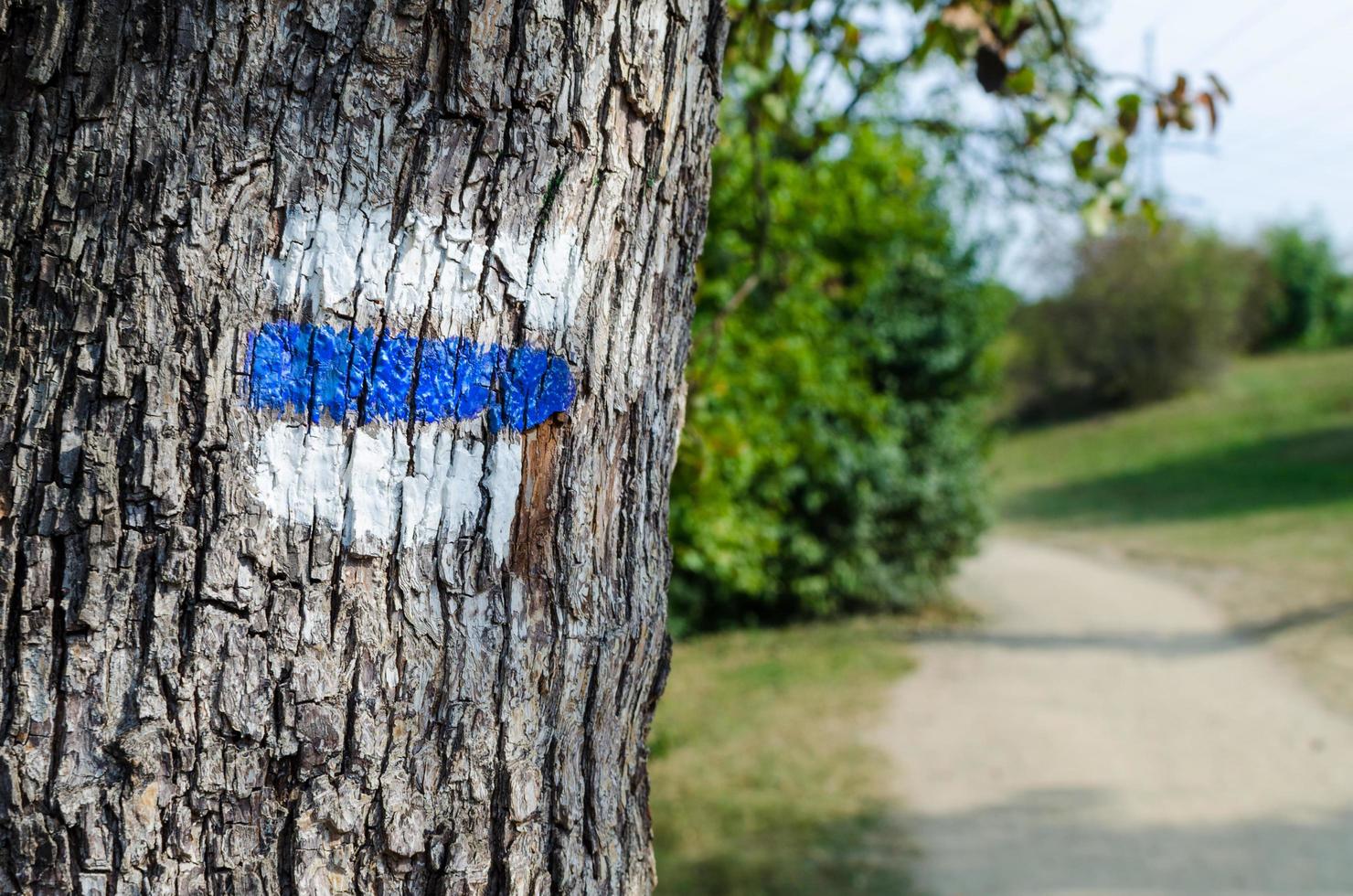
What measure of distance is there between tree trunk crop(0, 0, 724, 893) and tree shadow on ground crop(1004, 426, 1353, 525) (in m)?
18.1

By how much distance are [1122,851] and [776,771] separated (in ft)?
6.97

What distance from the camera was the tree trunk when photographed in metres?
1.09

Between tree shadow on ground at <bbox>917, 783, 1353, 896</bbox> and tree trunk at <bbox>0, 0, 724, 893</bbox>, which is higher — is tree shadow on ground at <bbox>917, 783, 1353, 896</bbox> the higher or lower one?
the lower one

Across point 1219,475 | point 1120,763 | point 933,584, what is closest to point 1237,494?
point 1219,475

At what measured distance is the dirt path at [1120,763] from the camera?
5.44 metres

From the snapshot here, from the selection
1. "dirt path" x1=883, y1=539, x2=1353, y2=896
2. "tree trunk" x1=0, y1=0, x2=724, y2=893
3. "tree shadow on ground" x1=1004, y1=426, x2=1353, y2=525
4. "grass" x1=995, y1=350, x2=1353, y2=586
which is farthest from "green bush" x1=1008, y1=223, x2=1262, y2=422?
"tree trunk" x1=0, y1=0, x2=724, y2=893

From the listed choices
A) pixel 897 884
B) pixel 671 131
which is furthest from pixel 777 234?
pixel 671 131

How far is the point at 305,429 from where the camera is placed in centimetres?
114

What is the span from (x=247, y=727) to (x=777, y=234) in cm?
551

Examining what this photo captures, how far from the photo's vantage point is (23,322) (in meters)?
1.09

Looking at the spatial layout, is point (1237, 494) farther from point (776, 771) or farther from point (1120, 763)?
point (776, 771)

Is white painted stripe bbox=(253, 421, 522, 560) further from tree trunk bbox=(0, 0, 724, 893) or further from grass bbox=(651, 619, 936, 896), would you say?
grass bbox=(651, 619, 936, 896)

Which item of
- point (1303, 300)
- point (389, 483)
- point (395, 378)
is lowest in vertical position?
point (389, 483)

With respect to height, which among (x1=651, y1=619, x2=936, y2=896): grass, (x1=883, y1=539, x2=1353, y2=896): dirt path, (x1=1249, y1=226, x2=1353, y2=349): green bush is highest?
(x1=1249, y1=226, x2=1353, y2=349): green bush
